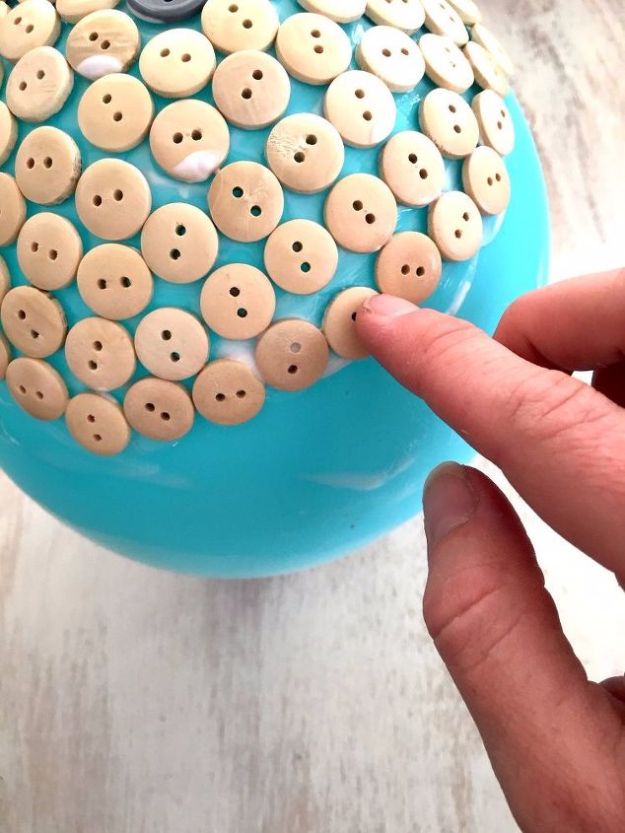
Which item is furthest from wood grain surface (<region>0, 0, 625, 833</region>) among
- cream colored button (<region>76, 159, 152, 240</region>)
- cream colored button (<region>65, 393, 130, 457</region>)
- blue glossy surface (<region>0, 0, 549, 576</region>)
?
cream colored button (<region>76, 159, 152, 240</region>)

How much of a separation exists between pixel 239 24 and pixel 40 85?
116mm

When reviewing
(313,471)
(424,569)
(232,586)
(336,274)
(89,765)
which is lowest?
(89,765)

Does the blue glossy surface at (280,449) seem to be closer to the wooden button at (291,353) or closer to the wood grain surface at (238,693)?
the wooden button at (291,353)

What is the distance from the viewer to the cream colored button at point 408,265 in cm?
47

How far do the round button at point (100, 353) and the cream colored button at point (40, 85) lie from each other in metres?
0.12

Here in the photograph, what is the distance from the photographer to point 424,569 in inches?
34.2

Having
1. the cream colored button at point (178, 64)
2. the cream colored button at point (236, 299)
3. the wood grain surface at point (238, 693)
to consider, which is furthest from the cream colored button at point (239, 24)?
the wood grain surface at point (238, 693)

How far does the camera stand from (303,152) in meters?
0.45

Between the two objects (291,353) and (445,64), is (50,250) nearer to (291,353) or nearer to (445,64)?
(291,353)

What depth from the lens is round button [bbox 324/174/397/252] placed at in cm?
46

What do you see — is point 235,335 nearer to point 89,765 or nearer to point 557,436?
point 557,436

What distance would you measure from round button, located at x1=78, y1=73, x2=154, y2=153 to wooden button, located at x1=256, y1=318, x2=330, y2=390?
5.0 inches

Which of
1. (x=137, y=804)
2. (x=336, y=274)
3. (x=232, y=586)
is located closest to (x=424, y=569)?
(x=232, y=586)

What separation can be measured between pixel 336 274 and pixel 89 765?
0.57 m
